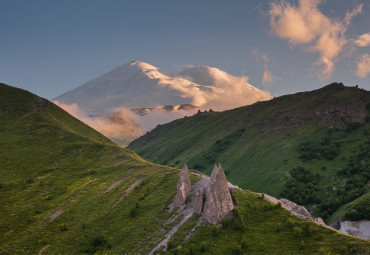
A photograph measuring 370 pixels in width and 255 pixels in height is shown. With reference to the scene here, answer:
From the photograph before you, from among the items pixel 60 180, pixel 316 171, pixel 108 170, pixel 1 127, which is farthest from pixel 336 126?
pixel 1 127

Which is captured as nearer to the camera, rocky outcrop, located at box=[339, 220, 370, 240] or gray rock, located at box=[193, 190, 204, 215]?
gray rock, located at box=[193, 190, 204, 215]

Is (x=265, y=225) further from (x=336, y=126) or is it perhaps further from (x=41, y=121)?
(x=336, y=126)

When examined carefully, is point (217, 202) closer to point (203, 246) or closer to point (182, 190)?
point (203, 246)

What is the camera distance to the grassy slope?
1483 inches

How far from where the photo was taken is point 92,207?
6038 cm

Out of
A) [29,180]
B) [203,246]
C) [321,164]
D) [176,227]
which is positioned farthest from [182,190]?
[321,164]

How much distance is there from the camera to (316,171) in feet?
491

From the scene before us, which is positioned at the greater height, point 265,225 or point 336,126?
point 336,126

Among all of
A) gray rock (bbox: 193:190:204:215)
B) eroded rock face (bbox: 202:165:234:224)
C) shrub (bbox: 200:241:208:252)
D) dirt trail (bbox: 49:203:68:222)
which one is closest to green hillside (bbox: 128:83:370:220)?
eroded rock face (bbox: 202:165:234:224)

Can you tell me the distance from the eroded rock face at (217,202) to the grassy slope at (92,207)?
1859 mm

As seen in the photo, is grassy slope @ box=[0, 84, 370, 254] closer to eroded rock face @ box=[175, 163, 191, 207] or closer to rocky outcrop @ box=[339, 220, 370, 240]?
eroded rock face @ box=[175, 163, 191, 207]

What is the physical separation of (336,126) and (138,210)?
17936cm

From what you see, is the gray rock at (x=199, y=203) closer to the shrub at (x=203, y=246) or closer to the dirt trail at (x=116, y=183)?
the shrub at (x=203, y=246)

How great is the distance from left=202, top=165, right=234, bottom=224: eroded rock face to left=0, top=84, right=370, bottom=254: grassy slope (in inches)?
73.2
